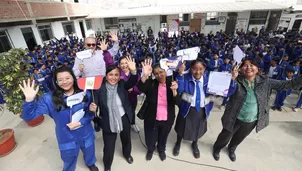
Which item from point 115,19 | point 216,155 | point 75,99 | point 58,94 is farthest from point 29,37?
point 216,155

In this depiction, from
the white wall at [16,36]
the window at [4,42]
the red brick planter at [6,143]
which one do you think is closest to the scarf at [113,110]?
the red brick planter at [6,143]

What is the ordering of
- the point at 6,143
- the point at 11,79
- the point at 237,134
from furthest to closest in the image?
the point at 6,143, the point at 11,79, the point at 237,134

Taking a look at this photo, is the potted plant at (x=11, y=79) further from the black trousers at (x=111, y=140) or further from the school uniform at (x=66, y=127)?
the black trousers at (x=111, y=140)

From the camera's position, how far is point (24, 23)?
32.5 feet

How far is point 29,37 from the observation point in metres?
10.6

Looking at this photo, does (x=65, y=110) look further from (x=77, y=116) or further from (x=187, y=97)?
(x=187, y=97)

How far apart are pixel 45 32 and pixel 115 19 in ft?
23.7

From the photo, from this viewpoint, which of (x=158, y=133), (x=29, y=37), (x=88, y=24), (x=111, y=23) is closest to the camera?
(x=158, y=133)

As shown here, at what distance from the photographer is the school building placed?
30.5 ft

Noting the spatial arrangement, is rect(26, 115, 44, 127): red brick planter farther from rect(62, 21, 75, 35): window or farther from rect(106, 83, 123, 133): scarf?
rect(62, 21, 75, 35): window

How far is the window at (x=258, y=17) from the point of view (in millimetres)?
13828

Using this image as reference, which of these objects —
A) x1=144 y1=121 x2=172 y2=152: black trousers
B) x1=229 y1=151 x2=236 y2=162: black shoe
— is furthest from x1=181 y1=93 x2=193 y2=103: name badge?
x1=229 y1=151 x2=236 y2=162: black shoe

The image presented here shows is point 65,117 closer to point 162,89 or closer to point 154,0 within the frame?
point 162,89

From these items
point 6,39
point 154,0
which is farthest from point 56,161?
point 154,0
